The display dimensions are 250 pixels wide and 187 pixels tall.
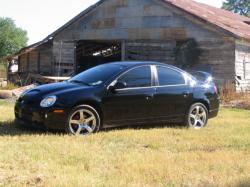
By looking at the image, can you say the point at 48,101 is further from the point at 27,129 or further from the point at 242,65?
the point at 242,65

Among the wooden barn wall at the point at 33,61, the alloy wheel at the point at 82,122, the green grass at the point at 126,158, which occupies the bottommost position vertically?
the green grass at the point at 126,158

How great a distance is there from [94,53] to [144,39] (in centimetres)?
514

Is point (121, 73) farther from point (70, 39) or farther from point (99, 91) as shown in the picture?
point (70, 39)

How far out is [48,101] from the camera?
30.3 feet

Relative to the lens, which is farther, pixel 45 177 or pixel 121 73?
pixel 121 73

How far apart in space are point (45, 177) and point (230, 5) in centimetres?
6467

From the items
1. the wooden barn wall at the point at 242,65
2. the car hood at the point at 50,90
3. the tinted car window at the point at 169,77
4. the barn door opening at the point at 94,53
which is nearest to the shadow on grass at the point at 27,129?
the car hood at the point at 50,90

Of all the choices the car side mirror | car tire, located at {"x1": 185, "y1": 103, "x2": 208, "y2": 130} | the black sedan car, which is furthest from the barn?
the car side mirror

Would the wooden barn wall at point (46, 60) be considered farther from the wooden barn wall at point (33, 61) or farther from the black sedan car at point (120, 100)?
the black sedan car at point (120, 100)

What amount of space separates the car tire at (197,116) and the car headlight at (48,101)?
3154 millimetres

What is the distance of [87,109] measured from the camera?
952 centimetres

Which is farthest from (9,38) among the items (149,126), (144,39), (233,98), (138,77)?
(138,77)

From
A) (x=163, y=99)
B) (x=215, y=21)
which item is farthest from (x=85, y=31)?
(x=163, y=99)

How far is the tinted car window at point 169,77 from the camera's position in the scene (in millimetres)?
10688
